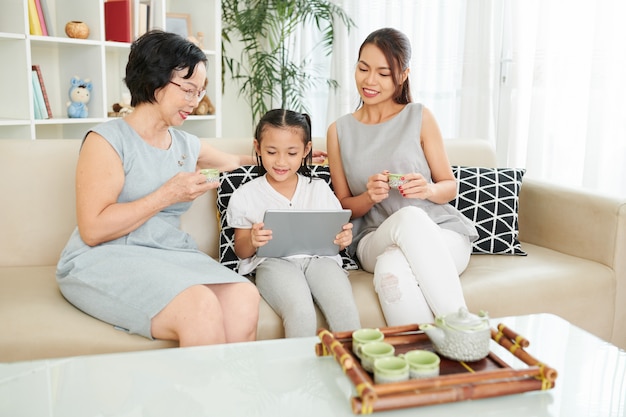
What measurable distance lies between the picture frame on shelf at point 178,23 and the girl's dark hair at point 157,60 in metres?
2.21

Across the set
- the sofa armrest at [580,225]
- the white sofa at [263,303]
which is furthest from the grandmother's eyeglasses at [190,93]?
the sofa armrest at [580,225]

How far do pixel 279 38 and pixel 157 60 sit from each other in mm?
2827

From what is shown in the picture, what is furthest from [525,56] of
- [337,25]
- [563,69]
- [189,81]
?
[189,81]

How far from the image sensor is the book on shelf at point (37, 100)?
10.8 ft

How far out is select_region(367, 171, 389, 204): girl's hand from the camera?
2.01 metres

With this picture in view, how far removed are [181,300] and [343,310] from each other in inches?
17.6

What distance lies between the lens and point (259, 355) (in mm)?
1344

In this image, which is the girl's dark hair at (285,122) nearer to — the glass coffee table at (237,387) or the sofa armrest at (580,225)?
the glass coffee table at (237,387)

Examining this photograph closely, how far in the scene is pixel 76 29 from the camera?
3.41 metres

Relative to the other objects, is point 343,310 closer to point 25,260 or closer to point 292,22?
point 25,260

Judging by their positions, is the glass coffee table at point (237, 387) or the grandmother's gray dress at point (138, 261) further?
the grandmother's gray dress at point (138, 261)

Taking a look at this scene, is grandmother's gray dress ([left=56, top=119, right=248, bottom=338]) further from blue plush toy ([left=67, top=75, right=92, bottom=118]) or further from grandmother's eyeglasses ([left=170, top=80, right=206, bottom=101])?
blue plush toy ([left=67, top=75, right=92, bottom=118])

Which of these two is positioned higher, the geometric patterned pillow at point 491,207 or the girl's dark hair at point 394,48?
the girl's dark hair at point 394,48

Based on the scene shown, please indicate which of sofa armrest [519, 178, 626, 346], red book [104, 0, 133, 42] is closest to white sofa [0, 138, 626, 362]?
sofa armrest [519, 178, 626, 346]
